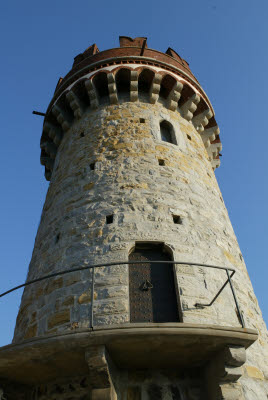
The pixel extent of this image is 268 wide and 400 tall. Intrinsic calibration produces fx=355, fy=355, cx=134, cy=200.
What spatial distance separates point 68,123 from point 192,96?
3.84 m

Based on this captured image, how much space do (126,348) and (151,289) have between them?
1401 millimetres

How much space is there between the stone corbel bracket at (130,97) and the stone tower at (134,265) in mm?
42

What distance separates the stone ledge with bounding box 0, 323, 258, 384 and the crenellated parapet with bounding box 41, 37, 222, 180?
23.0 ft

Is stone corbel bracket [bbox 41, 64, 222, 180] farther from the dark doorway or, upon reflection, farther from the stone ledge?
the stone ledge

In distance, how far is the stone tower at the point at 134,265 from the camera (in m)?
4.74

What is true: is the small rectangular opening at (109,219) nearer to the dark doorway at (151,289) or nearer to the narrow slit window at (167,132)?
the dark doorway at (151,289)

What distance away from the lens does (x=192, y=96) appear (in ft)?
35.3

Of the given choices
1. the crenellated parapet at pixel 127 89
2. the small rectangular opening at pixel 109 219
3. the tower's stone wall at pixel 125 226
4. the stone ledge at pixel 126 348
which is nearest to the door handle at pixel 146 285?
the tower's stone wall at pixel 125 226

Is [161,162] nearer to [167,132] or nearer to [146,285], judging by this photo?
[167,132]

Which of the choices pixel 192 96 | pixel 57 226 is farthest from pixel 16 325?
pixel 192 96

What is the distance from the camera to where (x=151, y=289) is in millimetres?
6047

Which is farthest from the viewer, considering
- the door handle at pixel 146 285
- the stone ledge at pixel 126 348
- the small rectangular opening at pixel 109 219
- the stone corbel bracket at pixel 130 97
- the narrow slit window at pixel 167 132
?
the stone corbel bracket at pixel 130 97

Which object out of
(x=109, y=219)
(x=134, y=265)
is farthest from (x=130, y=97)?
(x=134, y=265)

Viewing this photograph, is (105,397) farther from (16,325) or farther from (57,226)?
(57,226)
